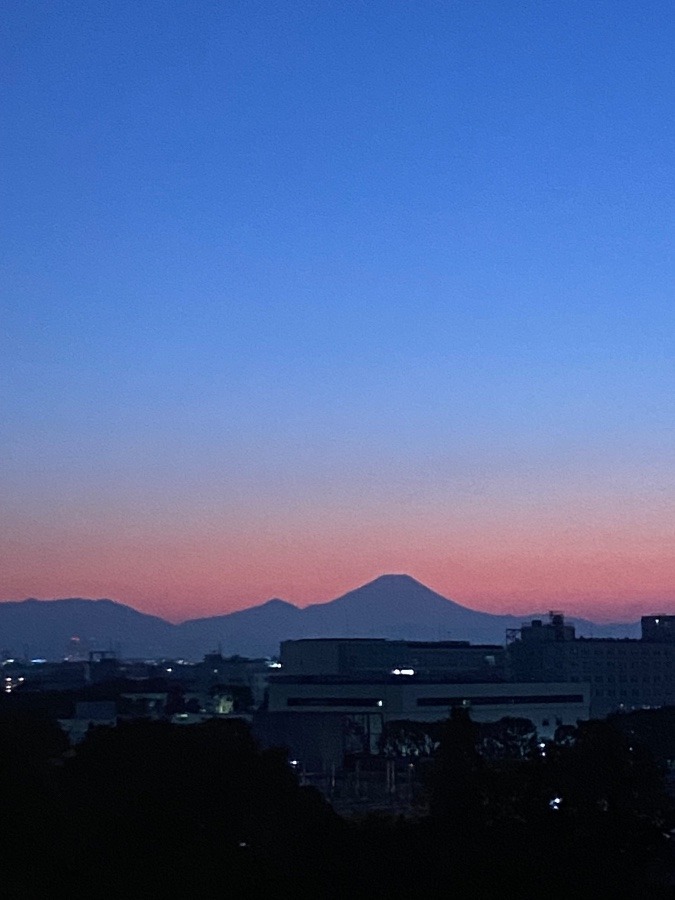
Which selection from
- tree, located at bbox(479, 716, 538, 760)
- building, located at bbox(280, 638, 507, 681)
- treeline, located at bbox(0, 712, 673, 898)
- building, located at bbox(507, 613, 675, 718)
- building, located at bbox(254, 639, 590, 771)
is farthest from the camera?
building, located at bbox(280, 638, 507, 681)

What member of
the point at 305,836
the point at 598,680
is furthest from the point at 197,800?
the point at 598,680

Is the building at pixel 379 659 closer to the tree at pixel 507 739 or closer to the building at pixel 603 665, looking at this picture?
the building at pixel 603 665

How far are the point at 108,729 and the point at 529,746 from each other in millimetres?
25248

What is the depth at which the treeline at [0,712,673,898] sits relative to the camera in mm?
13750

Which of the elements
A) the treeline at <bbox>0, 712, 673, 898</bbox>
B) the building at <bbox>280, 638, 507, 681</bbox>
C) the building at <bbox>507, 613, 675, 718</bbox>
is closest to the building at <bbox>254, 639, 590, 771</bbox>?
the building at <bbox>280, 638, 507, 681</bbox>

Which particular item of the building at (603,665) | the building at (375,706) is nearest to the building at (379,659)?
the building at (603,665)

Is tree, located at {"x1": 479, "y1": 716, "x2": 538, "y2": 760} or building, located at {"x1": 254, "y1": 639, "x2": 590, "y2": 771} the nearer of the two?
tree, located at {"x1": 479, "y1": 716, "x2": 538, "y2": 760}

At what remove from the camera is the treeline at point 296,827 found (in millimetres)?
13750

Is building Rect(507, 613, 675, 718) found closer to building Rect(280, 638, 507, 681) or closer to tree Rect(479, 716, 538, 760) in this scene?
building Rect(280, 638, 507, 681)

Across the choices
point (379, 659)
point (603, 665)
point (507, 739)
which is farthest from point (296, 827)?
point (379, 659)

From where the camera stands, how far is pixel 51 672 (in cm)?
12712

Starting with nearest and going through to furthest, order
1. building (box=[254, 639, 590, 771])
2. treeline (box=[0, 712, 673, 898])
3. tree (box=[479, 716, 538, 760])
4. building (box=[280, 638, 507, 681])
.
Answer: treeline (box=[0, 712, 673, 898]) → tree (box=[479, 716, 538, 760]) → building (box=[254, 639, 590, 771]) → building (box=[280, 638, 507, 681])

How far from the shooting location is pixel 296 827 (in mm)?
17609

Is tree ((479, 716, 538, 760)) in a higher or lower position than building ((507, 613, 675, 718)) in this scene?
lower
